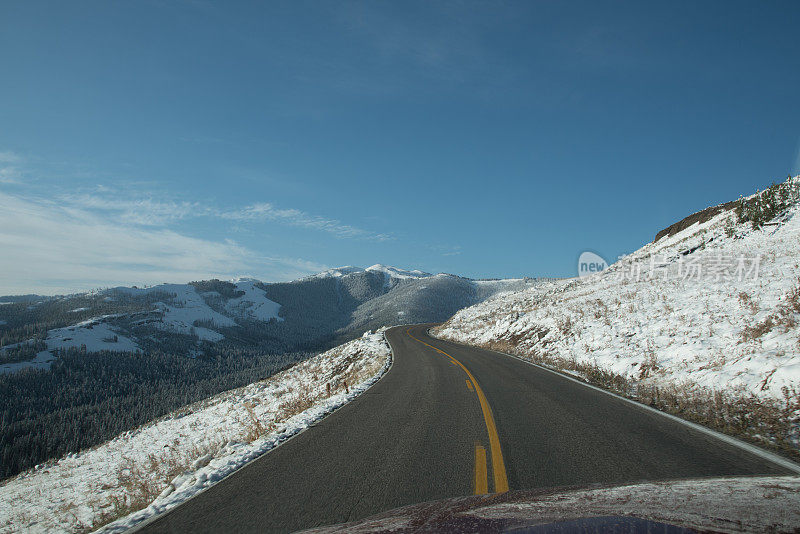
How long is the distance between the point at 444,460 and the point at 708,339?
9.41m

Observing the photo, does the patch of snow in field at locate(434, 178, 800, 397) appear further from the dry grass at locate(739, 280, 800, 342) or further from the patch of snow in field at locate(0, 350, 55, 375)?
the patch of snow in field at locate(0, 350, 55, 375)

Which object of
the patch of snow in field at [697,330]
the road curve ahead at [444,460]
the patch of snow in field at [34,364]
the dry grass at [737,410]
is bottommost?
the patch of snow in field at [34,364]

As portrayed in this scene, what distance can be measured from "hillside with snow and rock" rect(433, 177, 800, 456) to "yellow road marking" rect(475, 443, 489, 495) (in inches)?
167

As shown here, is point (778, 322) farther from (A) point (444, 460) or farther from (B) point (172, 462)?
(B) point (172, 462)

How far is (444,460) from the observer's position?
511 centimetres

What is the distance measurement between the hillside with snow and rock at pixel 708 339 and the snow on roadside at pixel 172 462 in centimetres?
802

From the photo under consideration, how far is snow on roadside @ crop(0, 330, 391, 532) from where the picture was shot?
19.9 feet

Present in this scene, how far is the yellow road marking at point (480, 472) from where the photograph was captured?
162 inches

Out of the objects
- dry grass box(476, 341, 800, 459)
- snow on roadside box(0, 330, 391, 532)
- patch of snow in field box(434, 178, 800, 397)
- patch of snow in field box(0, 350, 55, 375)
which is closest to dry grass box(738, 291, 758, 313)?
patch of snow in field box(434, 178, 800, 397)

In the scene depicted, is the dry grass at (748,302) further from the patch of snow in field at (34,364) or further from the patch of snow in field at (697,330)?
the patch of snow in field at (34,364)

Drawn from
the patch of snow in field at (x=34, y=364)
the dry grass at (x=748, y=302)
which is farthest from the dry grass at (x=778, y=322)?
the patch of snow in field at (x=34, y=364)

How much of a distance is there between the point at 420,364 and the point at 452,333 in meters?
21.6

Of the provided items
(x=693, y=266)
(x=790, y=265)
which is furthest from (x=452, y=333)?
(x=790, y=265)

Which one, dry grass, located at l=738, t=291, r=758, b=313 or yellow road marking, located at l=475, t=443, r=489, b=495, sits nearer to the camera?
yellow road marking, located at l=475, t=443, r=489, b=495
